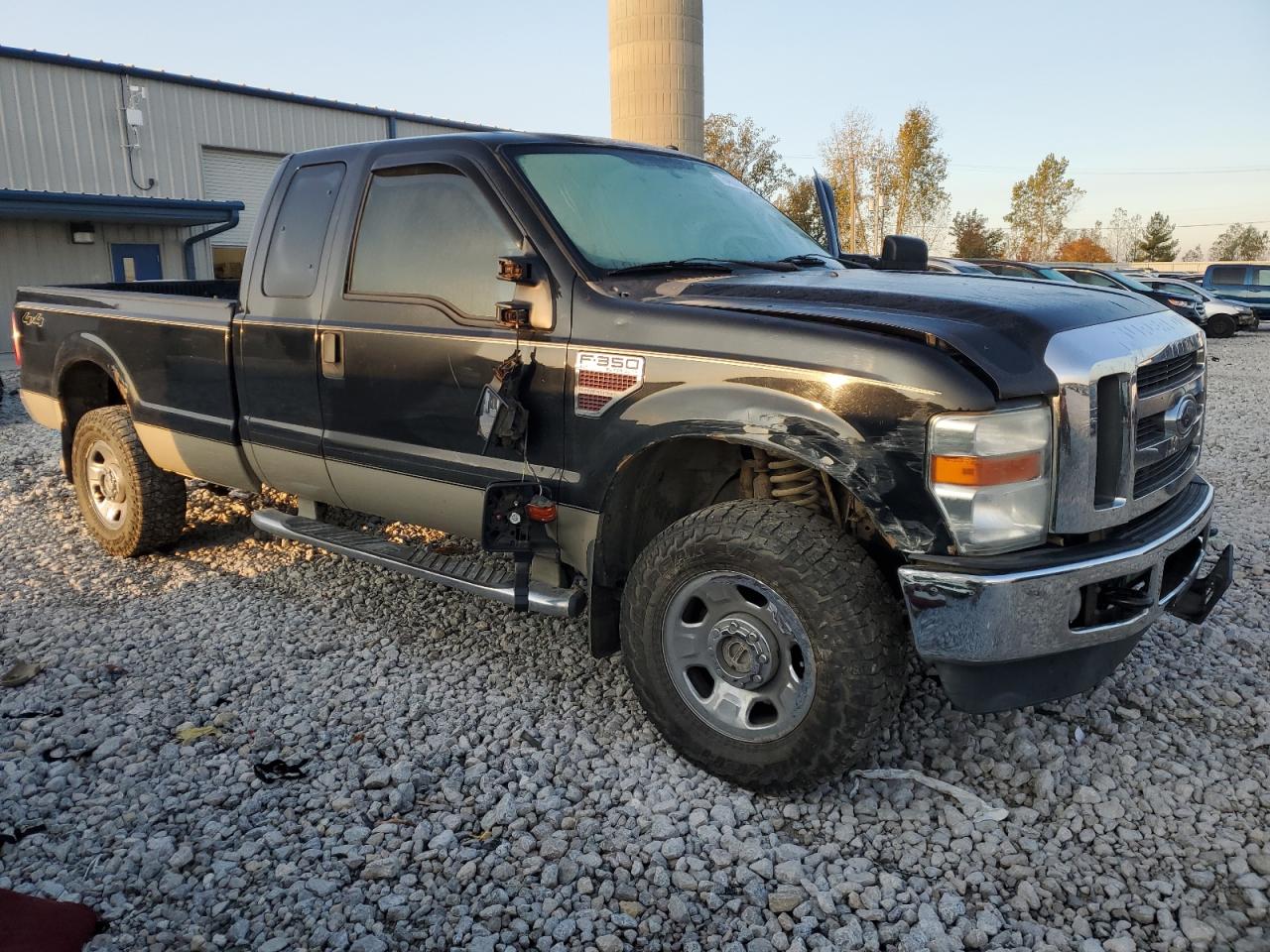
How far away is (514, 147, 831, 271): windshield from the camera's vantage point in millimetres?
3471

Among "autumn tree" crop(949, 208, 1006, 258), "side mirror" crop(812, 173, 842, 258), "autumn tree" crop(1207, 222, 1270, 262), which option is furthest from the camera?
"autumn tree" crop(1207, 222, 1270, 262)

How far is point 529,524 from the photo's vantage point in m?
3.34

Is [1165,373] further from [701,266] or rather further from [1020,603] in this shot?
[701,266]

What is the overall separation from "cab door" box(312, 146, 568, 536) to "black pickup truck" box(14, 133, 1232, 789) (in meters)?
0.01

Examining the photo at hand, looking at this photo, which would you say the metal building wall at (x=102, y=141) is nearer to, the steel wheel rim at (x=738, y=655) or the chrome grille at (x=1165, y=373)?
the steel wheel rim at (x=738, y=655)

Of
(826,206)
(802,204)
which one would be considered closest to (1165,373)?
(826,206)

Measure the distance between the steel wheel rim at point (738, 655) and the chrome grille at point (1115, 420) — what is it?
0.85 metres

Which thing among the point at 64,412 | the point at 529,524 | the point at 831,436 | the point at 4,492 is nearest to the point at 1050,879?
the point at 831,436

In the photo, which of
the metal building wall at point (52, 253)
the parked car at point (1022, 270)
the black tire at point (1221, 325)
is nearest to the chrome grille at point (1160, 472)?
the parked car at point (1022, 270)

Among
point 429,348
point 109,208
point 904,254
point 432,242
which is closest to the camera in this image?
point 429,348

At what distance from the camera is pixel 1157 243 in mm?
66000

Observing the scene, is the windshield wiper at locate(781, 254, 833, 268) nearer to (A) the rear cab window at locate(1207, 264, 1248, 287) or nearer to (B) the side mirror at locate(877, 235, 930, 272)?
(B) the side mirror at locate(877, 235, 930, 272)

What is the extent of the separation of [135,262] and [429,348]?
19.7 m

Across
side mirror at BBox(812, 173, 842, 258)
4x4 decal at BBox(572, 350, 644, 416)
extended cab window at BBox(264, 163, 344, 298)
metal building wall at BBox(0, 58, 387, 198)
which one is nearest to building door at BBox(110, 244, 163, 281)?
metal building wall at BBox(0, 58, 387, 198)
